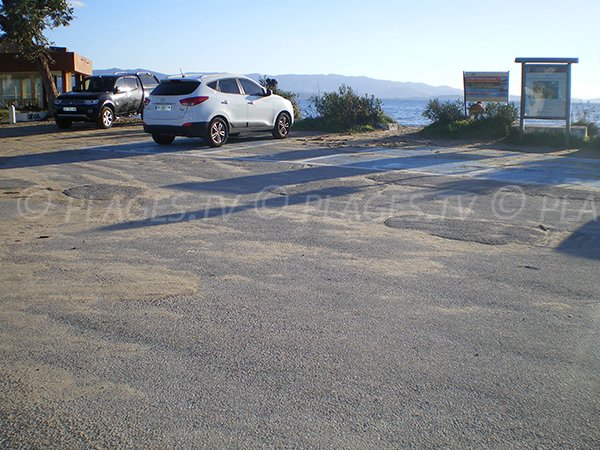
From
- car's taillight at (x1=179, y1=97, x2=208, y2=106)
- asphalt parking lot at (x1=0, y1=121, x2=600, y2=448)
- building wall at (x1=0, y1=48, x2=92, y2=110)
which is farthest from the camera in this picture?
building wall at (x1=0, y1=48, x2=92, y2=110)

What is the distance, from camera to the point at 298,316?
5695 mm

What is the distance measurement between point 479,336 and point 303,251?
9.65 feet

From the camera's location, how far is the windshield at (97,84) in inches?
1007

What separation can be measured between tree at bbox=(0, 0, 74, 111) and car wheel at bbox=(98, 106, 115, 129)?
18.0 ft

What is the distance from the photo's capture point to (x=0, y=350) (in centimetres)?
494

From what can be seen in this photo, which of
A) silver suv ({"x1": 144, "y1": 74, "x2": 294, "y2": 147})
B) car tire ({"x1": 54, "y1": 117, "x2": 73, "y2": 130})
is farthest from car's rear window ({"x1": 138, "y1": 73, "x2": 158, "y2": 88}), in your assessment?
silver suv ({"x1": 144, "y1": 74, "x2": 294, "y2": 147})

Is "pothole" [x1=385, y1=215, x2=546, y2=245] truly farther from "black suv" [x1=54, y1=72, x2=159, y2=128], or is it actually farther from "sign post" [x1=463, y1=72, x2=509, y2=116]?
"black suv" [x1=54, y1=72, x2=159, y2=128]

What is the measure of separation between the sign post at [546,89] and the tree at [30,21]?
61.2 ft

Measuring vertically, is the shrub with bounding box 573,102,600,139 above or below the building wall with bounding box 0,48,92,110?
below

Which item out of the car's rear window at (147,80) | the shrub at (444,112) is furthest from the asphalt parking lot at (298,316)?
the car's rear window at (147,80)

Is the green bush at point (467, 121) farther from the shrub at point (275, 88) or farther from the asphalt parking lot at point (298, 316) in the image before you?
the asphalt parking lot at point (298, 316)

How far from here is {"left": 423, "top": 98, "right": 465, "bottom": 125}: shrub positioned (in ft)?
74.3

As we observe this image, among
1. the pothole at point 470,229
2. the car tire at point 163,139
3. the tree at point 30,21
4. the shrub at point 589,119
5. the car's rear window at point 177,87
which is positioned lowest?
the pothole at point 470,229

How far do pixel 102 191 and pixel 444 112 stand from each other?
14.1 m
